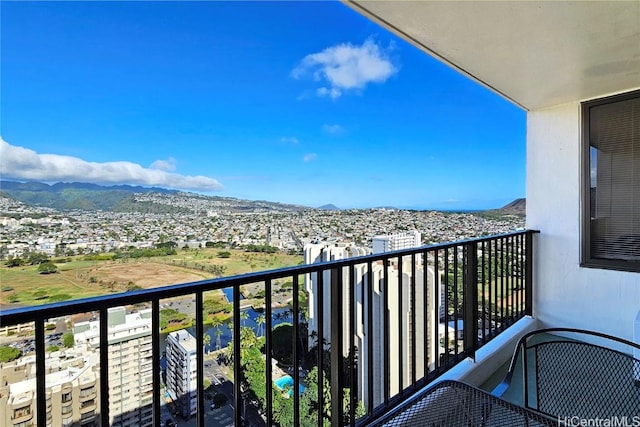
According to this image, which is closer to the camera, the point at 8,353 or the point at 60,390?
the point at 8,353

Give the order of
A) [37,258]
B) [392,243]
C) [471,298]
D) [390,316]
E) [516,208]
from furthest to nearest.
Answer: [516,208] → [392,243] → [37,258] → [471,298] → [390,316]

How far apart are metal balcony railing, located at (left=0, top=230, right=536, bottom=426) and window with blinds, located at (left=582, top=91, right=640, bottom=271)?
586 millimetres

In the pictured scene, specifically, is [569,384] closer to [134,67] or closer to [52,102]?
[52,102]

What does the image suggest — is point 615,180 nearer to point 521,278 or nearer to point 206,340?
point 521,278

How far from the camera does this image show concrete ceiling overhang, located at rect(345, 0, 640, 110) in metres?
1.75

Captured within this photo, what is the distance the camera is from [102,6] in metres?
6.07

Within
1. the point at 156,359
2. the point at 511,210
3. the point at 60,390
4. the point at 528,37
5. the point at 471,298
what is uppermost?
the point at 528,37

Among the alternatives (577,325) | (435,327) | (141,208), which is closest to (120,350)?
(435,327)

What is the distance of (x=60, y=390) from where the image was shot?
1.10 m

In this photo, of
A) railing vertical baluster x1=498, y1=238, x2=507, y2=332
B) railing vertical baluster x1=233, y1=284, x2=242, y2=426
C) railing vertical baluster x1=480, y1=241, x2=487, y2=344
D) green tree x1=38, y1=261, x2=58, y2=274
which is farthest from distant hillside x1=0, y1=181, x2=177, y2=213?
railing vertical baluster x1=498, y1=238, x2=507, y2=332

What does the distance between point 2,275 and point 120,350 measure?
2.05 m

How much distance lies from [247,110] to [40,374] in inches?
513

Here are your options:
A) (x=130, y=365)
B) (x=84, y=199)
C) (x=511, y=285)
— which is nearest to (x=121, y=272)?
(x=84, y=199)

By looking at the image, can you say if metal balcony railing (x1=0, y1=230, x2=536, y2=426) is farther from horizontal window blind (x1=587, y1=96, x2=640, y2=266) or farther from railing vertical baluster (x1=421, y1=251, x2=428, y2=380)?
horizontal window blind (x1=587, y1=96, x2=640, y2=266)
